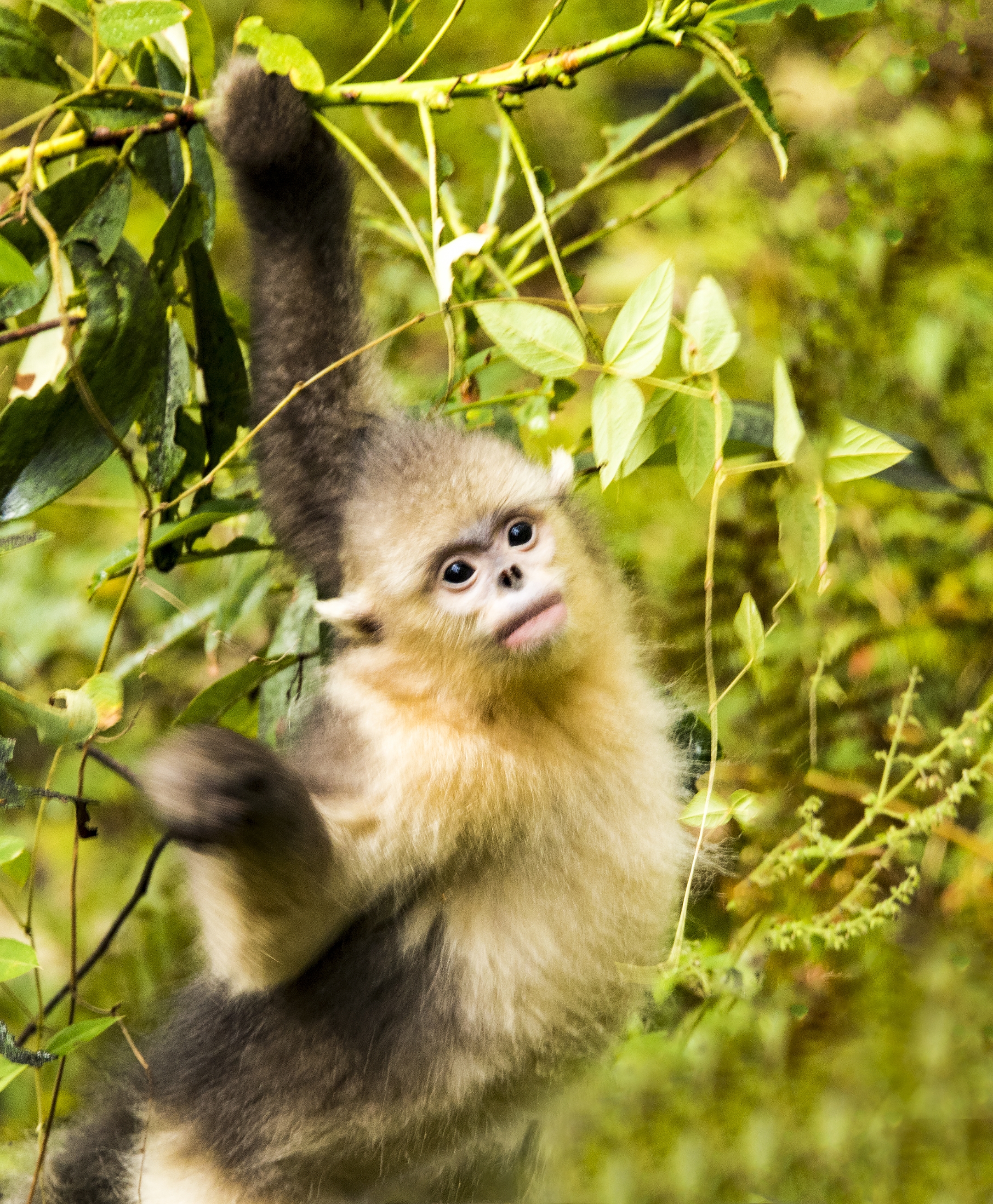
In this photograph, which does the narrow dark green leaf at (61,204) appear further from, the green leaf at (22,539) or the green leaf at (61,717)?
the green leaf at (61,717)

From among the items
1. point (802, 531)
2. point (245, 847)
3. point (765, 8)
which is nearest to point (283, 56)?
point (765, 8)

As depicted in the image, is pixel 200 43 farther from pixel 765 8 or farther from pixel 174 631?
pixel 174 631

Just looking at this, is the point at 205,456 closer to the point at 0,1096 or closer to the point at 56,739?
the point at 56,739

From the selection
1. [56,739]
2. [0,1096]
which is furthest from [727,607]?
[0,1096]

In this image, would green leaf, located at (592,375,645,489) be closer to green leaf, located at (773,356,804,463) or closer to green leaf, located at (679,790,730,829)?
green leaf, located at (773,356,804,463)

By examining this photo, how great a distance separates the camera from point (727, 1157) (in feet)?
9.42

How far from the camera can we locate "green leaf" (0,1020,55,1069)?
1.35 m

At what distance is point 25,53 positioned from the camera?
1641 mm

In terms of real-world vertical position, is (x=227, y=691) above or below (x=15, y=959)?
below

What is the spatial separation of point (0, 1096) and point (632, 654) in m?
2.42

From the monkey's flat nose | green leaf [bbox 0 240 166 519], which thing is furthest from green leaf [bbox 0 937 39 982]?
the monkey's flat nose

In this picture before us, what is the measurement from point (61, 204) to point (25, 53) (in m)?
0.21

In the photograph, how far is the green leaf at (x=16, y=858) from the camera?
1.34m

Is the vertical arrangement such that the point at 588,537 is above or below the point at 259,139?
below
